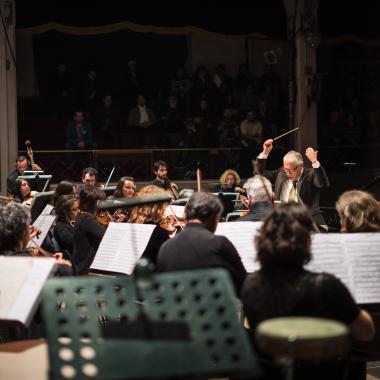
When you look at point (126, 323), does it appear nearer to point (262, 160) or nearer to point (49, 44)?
point (262, 160)

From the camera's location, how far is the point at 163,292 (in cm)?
259

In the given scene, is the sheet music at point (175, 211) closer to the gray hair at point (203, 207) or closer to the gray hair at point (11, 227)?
the gray hair at point (203, 207)

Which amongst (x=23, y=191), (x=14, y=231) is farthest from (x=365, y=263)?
(x=23, y=191)

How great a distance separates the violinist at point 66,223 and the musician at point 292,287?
11.1 ft

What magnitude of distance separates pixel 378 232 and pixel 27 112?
13.1 metres

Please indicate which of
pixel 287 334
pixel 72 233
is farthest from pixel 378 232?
pixel 72 233

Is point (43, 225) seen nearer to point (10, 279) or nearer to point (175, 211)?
point (175, 211)

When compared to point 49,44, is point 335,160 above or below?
below

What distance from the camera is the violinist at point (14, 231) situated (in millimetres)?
4141

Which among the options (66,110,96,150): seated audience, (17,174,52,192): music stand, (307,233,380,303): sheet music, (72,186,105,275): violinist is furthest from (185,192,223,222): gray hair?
(66,110,96,150): seated audience

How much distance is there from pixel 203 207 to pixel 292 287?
3.58 ft

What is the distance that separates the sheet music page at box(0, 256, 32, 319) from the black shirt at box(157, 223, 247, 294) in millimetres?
762

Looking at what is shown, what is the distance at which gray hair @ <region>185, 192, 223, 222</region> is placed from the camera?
4.15 m

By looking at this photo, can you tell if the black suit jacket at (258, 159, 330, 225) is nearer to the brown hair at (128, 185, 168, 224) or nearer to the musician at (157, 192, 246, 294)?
the brown hair at (128, 185, 168, 224)
